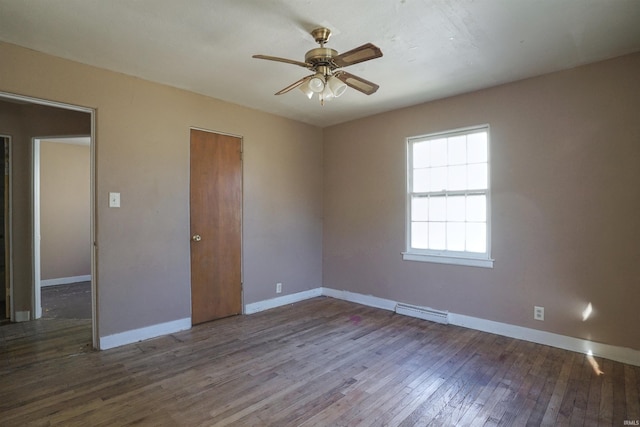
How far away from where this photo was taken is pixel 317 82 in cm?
222

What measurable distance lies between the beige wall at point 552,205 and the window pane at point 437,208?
351 millimetres

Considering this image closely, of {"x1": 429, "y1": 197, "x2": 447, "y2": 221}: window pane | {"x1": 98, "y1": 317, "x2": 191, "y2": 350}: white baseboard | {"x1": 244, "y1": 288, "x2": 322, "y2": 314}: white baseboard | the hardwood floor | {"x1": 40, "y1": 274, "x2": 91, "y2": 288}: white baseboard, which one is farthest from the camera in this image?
{"x1": 40, "y1": 274, "x2": 91, "y2": 288}: white baseboard

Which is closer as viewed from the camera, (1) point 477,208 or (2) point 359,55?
(2) point 359,55

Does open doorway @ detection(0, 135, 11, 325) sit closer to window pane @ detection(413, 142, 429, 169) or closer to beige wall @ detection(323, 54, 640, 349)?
beige wall @ detection(323, 54, 640, 349)

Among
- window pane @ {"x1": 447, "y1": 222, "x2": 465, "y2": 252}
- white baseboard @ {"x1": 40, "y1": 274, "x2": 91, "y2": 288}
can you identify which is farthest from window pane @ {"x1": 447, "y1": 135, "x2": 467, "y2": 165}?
white baseboard @ {"x1": 40, "y1": 274, "x2": 91, "y2": 288}

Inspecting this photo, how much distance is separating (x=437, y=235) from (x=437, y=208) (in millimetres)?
322

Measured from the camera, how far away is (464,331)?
3.47 m

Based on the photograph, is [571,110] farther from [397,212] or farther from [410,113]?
[397,212]

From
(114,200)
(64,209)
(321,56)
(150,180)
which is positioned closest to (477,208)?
(321,56)

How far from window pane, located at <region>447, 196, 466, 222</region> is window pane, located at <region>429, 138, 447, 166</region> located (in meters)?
0.44

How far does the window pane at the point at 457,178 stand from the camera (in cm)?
368

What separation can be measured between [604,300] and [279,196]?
361 centimetres

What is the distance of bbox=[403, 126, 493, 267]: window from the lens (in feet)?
11.7

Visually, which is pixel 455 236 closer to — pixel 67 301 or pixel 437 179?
pixel 437 179
